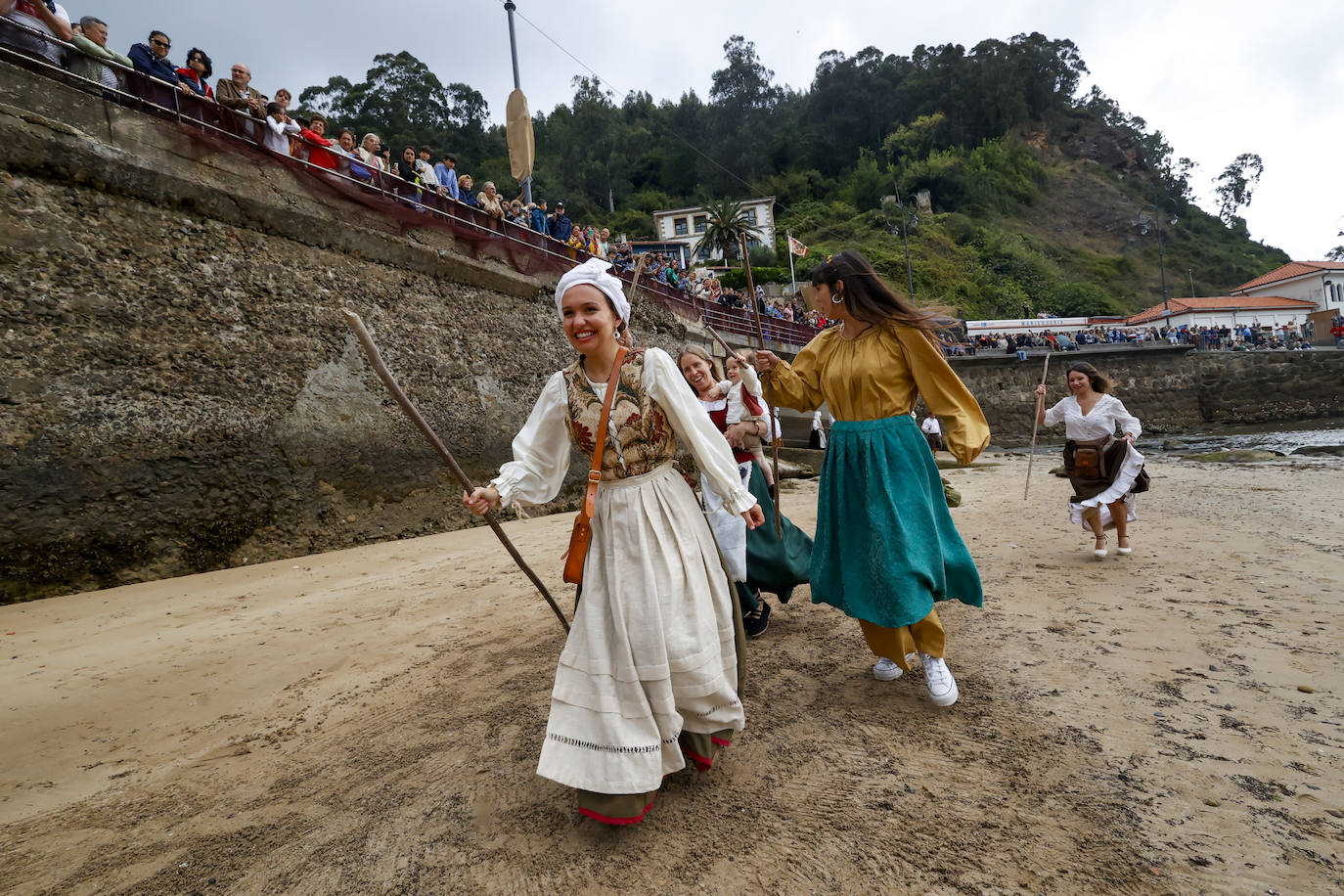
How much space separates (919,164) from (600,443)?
247 feet

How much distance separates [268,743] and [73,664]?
214cm

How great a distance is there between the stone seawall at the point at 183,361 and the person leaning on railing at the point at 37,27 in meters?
0.29

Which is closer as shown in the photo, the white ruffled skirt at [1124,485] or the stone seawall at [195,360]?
the white ruffled skirt at [1124,485]

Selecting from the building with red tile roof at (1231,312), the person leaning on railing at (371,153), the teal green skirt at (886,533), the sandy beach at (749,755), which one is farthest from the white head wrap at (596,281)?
the building with red tile roof at (1231,312)

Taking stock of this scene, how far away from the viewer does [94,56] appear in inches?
257

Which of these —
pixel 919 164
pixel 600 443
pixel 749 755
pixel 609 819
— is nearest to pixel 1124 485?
pixel 749 755

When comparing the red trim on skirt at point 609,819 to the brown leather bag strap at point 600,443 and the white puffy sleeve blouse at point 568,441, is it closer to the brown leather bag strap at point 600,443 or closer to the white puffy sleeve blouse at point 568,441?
the brown leather bag strap at point 600,443

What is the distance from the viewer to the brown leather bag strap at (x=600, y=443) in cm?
245

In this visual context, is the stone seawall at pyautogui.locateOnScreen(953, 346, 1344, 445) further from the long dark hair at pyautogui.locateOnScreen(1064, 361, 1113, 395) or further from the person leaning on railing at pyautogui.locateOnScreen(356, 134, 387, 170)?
the person leaning on railing at pyautogui.locateOnScreen(356, 134, 387, 170)

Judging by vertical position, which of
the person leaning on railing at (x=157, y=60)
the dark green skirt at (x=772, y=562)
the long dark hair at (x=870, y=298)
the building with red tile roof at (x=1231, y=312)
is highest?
the person leaning on railing at (x=157, y=60)

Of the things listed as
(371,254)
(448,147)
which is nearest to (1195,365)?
(371,254)

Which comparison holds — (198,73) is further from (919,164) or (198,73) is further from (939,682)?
(919,164)

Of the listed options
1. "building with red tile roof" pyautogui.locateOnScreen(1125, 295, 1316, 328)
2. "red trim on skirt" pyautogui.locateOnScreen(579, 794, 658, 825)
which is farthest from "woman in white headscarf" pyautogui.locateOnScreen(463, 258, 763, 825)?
"building with red tile roof" pyautogui.locateOnScreen(1125, 295, 1316, 328)

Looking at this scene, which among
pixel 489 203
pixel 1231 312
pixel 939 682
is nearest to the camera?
pixel 939 682
